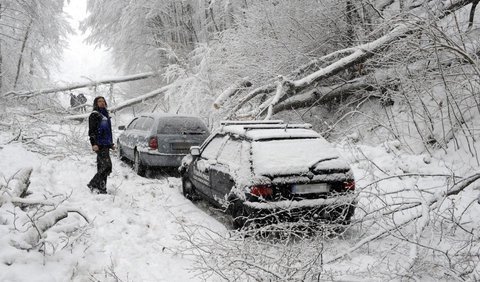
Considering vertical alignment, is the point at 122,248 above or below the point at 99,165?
below

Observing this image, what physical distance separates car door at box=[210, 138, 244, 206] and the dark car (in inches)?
132

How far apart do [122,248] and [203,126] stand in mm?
5695

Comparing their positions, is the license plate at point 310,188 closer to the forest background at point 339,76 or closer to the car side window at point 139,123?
the forest background at point 339,76

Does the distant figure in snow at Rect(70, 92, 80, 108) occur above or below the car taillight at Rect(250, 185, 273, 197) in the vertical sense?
above

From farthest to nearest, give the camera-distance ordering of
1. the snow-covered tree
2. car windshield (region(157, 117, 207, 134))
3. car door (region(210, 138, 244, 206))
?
the snow-covered tree
car windshield (region(157, 117, 207, 134))
car door (region(210, 138, 244, 206))

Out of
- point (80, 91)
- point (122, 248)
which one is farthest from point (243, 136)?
point (80, 91)

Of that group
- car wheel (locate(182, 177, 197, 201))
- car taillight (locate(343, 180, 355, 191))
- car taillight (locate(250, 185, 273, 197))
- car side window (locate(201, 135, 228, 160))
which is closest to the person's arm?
car wheel (locate(182, 177, 197, 201))

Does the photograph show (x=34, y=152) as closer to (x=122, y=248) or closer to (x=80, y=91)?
(x=122, y=248)

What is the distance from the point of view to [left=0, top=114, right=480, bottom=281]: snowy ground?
153 inches

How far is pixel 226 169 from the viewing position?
19.7 ft

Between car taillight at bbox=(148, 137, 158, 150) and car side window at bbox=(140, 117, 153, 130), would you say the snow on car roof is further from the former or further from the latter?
car side window at bbox=(140, 117, 153, 130)

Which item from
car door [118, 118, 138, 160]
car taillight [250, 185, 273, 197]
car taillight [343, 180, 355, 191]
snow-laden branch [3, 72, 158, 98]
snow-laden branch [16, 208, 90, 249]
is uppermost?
snow-laden branch [3, 72, 158, 98]

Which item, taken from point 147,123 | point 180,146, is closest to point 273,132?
point 180,146

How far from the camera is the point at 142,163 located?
9898mm
